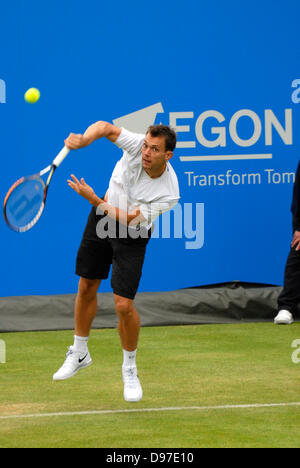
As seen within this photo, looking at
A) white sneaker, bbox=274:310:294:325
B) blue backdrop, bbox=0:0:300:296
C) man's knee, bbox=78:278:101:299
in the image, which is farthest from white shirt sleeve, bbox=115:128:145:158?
white sneaker, bbox=274:310:294:325

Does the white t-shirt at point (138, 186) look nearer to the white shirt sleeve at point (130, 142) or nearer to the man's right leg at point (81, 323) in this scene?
the white shirt sleeve at point (130, 142)

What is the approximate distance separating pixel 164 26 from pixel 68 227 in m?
1.91

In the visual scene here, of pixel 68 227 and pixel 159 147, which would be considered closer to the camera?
pixel 159 147

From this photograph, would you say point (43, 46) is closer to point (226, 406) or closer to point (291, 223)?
point (291, 223)

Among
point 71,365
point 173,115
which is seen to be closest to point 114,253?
point 71,365

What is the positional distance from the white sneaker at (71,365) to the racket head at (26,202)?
3.03 ft

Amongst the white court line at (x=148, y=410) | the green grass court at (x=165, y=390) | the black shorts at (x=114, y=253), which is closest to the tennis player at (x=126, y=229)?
the black shorts at (x=114, y=253)

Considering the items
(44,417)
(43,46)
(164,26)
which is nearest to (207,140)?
(164,26)

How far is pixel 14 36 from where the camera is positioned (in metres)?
7.46

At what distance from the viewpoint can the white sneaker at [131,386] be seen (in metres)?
4.77

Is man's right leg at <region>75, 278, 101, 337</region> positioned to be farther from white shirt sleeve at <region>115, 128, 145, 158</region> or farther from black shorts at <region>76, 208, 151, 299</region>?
white shirt sleeve at <region>115, 128, 145, 158</region>

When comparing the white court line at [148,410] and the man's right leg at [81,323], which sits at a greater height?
the man's right leg at [81,323]

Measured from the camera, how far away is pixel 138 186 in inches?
196

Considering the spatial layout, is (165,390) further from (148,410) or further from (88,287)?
(88,287)
